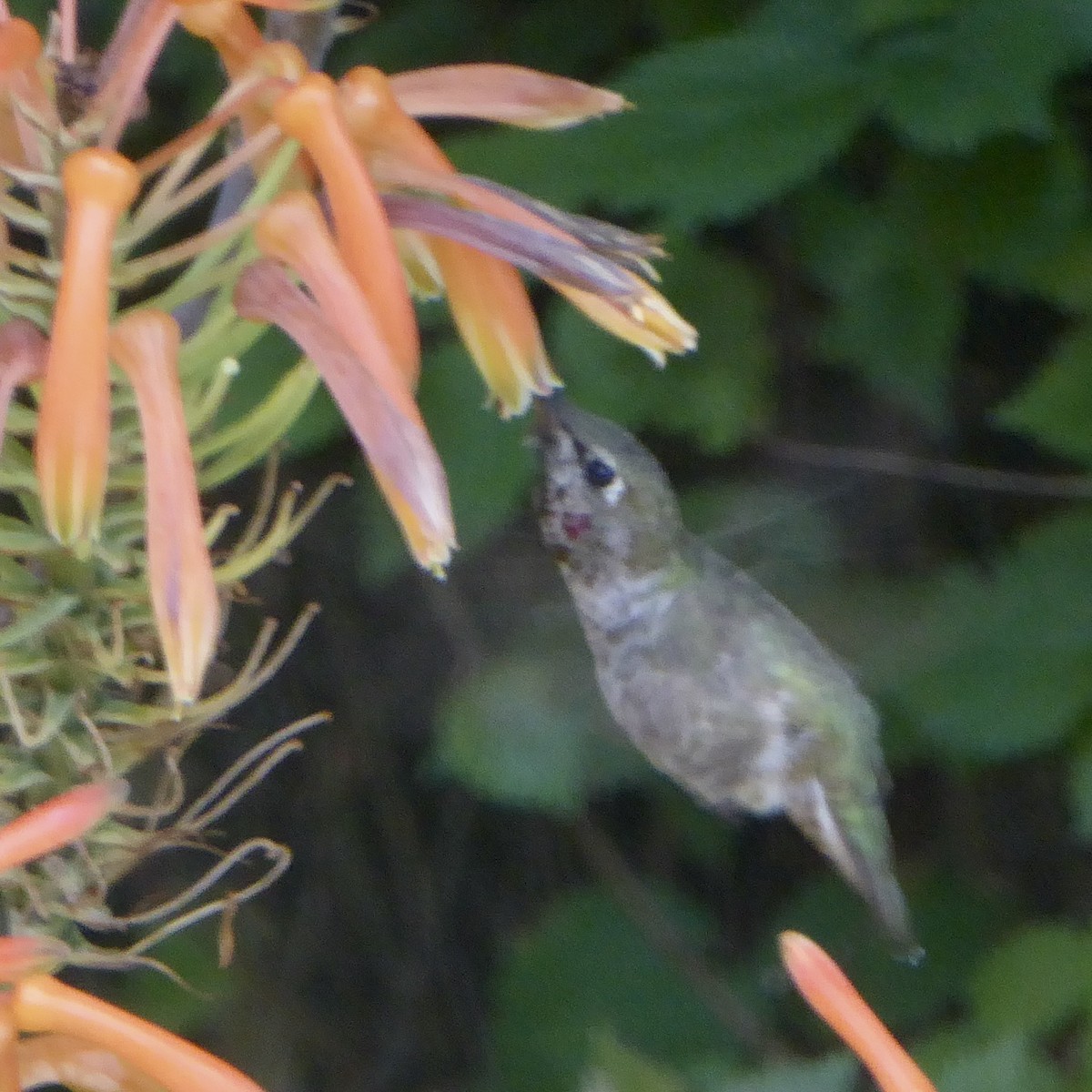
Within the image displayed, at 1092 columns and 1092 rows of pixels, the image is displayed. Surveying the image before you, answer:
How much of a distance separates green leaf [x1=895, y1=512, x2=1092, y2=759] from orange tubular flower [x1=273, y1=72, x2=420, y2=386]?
70 centimetres

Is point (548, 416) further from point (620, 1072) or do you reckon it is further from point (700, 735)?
point (620, 1072)

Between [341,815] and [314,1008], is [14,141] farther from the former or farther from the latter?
[314,1008]

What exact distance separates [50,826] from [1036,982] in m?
0.87

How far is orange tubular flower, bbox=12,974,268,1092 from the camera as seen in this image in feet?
1.66

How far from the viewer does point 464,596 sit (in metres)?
1.41

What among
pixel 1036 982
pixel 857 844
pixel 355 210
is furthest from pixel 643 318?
pixel 1036 982

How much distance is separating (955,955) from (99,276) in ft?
3.81

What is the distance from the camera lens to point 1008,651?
1.08 meters

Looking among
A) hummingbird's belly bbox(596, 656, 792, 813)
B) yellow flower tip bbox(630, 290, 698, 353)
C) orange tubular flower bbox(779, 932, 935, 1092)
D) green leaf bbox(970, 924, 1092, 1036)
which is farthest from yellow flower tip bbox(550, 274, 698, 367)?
green leaf bbox(970, 924, 1092, 1036)

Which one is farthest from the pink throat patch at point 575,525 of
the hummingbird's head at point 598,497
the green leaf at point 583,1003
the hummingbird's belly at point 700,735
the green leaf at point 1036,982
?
the green leaf at point 583,1003

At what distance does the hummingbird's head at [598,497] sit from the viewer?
817mm

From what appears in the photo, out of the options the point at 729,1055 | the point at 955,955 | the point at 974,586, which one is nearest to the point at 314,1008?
the point at 729,1055

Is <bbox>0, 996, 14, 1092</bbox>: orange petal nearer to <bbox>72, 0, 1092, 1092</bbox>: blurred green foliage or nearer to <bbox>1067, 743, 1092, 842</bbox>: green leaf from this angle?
<bbox>72, 0, 1092, 1092</bbox>: blurred green foliage

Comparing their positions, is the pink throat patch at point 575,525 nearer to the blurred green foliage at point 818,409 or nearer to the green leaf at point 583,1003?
the blurred green foliage at point 818,409
